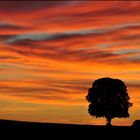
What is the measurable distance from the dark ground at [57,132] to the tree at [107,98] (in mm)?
62522

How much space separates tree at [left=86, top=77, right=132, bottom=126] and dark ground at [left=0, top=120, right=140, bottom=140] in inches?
2462

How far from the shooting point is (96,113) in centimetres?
9619

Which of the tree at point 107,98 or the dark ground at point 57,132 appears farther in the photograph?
the tree at point 107,98

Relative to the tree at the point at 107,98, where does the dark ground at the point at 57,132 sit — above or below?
below

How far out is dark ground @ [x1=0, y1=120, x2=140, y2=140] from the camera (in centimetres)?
2786

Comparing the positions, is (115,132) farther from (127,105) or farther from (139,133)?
(127,105)

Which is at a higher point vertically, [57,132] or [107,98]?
[107,98]

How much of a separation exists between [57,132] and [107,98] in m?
67.5

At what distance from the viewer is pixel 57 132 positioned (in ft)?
97.0

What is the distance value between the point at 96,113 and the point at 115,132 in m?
64.4

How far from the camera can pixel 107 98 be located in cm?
9656

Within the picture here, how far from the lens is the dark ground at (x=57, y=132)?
2786cm

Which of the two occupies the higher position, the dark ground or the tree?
the tree

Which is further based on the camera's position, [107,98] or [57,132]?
[107,98]
